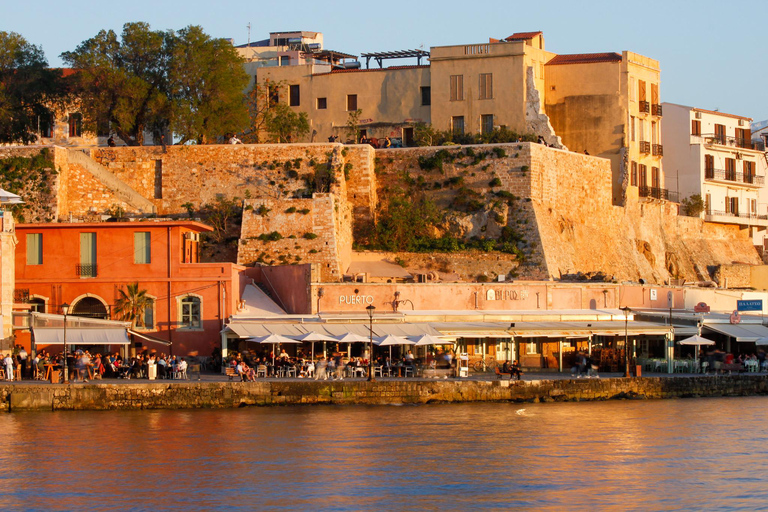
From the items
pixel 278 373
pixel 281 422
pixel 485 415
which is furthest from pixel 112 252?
pixel 485 415

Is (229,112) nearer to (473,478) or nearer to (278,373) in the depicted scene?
(278,373)

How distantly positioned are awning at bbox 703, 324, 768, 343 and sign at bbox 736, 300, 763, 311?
1247 mm

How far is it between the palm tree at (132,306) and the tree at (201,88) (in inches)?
453

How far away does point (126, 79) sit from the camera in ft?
155

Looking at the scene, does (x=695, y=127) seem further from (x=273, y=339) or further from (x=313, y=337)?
(x=273, y=339)

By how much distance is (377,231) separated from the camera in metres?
47.4

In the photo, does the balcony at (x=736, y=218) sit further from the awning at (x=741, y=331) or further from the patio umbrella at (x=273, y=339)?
the patio umbrella at (x=273, y=339)

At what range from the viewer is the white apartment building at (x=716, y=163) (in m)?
60.2

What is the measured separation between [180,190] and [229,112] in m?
3.94

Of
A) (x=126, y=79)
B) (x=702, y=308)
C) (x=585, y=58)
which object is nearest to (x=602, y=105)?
(x=585, y=58)

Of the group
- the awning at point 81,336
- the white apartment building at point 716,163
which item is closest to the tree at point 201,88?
the awning at point 81,336

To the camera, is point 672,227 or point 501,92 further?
point 672,227

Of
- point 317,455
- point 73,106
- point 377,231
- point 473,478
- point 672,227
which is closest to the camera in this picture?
point 473,478

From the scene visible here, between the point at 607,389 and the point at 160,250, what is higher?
the point at 160,250
